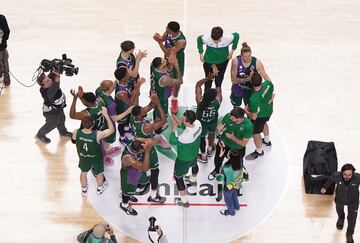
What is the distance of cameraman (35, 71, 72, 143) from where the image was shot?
9.98m

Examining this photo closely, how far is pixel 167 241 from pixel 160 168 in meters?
1.60

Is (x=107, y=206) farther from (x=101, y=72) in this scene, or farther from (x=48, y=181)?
(x=101, y=72)

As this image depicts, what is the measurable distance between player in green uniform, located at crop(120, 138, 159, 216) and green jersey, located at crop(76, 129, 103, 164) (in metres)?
0.45

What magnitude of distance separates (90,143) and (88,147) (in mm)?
94

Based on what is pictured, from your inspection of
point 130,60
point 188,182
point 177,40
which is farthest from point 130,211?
point 177,40

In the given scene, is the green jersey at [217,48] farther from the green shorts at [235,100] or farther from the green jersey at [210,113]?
the green jersey at [210,113]

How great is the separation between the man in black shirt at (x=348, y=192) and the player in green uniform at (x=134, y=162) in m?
2.63

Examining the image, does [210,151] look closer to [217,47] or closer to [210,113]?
[210,113]

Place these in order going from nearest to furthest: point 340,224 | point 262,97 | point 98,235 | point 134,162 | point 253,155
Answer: point 98,235 < point 134,162 < point 340,224 < point 262,97 < point 253,155

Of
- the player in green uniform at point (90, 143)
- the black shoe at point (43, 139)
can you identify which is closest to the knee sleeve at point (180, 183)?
the player in green uniform at point (90, 143)

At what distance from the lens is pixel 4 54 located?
11.9 metres

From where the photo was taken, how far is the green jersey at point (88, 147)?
8.84 metres

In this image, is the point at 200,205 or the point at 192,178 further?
the point at 192,178

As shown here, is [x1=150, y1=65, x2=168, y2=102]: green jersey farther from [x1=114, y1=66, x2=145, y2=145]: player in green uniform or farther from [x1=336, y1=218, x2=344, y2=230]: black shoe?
[x1=336, y1=218, x2=344, y2=230]: black shoe
